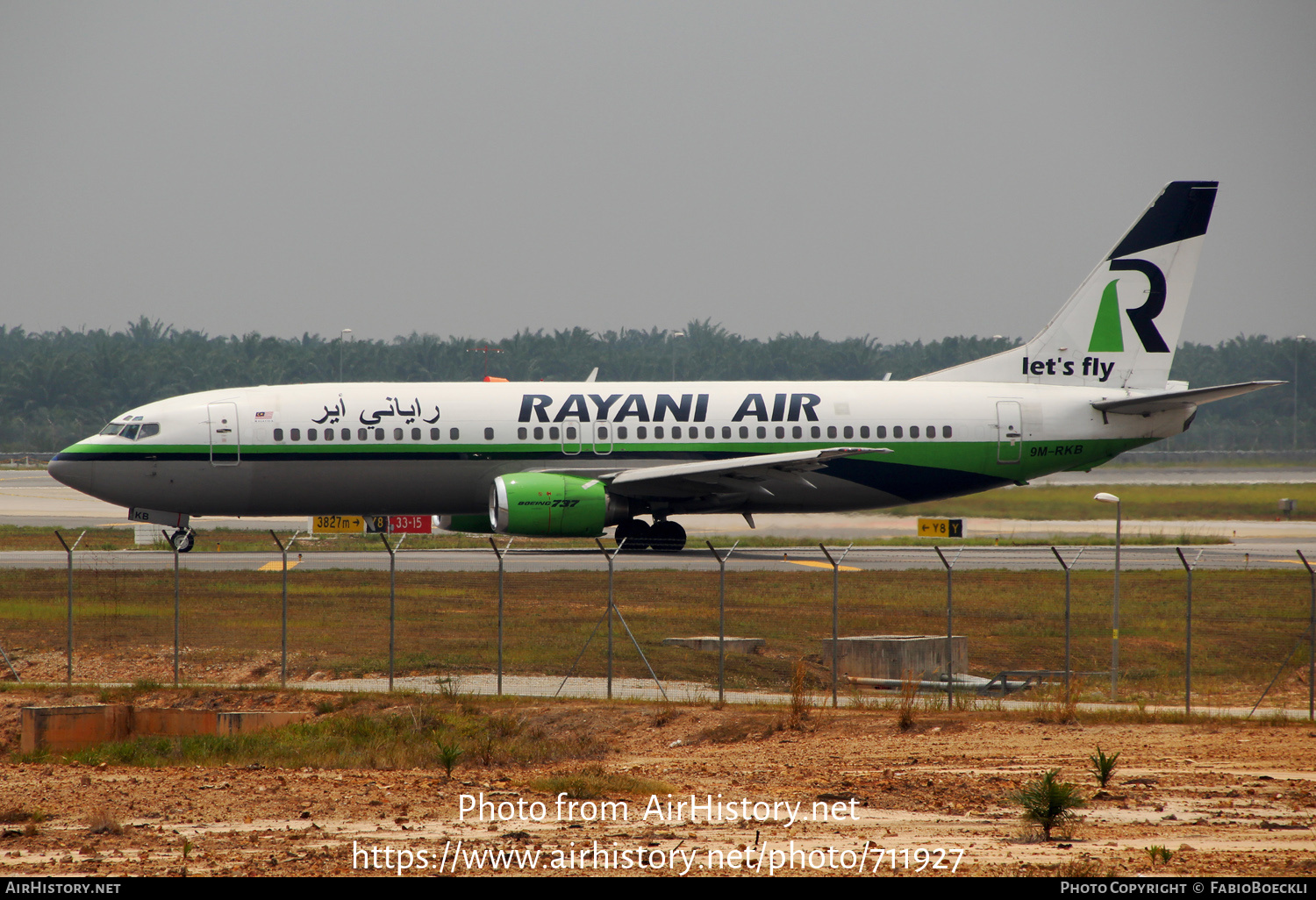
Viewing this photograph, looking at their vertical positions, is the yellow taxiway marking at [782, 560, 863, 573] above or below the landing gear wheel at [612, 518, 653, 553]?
below

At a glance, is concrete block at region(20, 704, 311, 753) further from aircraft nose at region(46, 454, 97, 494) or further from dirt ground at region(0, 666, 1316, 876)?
aircraft nose at region(46, 454, 97, 494)

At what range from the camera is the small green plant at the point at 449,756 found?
48.7 ft

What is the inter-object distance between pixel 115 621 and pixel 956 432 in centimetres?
2017

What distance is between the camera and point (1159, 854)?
10852 millimetres

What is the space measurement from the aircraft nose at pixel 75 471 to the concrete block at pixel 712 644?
1639cm

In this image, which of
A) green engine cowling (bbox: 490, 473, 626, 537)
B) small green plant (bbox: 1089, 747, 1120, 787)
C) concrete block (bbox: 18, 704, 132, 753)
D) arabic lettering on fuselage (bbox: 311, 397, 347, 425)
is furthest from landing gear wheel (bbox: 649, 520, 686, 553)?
small green plant (bbox: 1089, 747, 1120, 787)

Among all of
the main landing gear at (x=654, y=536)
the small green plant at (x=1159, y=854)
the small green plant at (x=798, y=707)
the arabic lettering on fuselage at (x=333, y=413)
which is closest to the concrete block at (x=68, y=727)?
the small green plant at (x=798, y=707)

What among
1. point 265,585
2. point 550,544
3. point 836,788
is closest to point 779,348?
point 550,544

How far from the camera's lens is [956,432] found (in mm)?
32625

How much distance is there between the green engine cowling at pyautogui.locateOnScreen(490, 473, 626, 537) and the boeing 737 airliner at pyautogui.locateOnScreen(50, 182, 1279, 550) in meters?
0.05

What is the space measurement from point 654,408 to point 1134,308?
13362mm

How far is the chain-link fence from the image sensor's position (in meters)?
21.2

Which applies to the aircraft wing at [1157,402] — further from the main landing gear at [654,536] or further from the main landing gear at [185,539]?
the main landing gear at [185,539]
